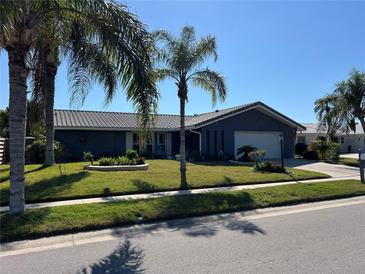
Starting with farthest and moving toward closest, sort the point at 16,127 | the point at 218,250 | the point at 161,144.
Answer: the point at 161,144 < the point at 16,127 < the point at 218,250

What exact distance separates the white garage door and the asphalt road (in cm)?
1708

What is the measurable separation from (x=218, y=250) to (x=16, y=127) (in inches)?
201

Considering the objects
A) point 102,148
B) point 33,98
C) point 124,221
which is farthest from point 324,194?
point 102,148

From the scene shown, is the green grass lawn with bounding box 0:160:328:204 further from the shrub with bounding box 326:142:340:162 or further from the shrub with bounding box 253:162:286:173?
the shrub with bounding box 326:142:340:162

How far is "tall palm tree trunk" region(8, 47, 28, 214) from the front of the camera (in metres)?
7.63

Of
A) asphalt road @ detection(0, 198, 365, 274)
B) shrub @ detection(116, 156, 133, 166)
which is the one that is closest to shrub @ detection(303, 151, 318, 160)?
shrub @ detection(116, 156, 133, 166)

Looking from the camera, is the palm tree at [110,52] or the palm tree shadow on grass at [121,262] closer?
the palm tree shadow on grass at [121,262]

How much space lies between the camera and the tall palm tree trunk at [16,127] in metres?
7.63

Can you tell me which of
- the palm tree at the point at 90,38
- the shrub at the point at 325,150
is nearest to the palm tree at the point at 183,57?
the palm tree at the point at 90,38

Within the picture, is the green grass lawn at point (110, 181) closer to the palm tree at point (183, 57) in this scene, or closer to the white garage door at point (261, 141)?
the palm tree at point (183, 57)

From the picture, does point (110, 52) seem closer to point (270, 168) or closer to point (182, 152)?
point (182, 152)

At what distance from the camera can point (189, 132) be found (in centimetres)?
2525

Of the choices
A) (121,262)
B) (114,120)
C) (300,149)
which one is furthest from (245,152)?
(121,262)

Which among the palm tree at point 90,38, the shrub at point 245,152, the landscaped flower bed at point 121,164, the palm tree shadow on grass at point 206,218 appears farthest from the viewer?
the shrub at point 245,152
